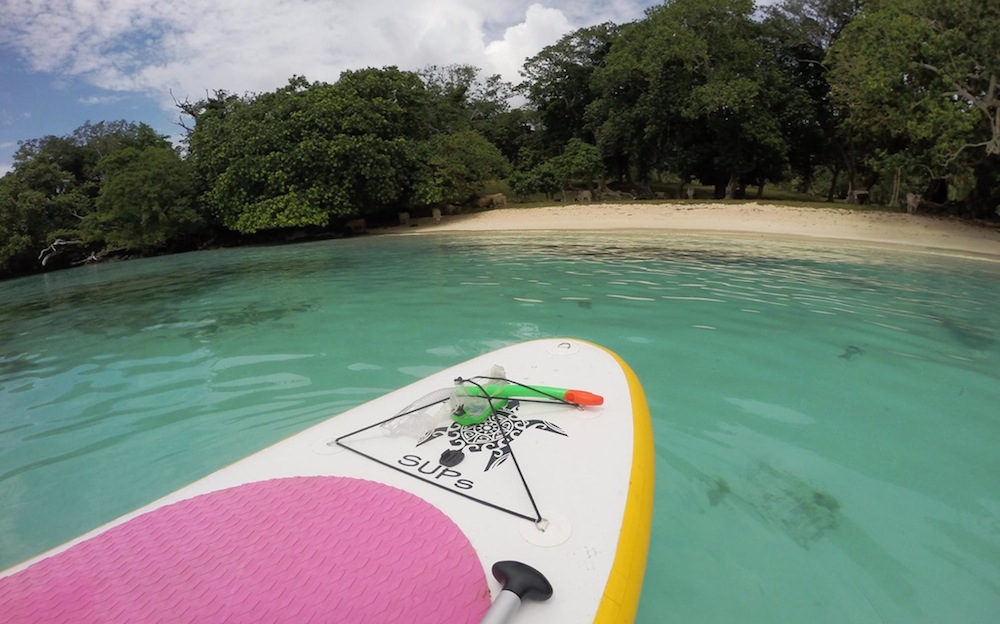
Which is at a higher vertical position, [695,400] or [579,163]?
[579,163]

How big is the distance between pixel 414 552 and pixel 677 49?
71.3 ft

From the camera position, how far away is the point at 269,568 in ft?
4.99

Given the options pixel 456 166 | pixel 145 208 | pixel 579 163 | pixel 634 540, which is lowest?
pixel 634 540

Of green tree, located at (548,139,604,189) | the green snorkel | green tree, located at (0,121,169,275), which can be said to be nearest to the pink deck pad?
the green snorkel

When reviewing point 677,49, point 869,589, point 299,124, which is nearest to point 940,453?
point 869,589

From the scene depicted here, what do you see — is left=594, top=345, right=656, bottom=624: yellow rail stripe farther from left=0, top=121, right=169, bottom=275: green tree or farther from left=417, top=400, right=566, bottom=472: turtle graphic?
left=0, top=121, right=169, bottom=275: green tree

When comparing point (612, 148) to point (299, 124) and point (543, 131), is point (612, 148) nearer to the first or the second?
point (543, 131)

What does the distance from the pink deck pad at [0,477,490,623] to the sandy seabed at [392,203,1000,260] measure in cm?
1422

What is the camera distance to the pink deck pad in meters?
1.36

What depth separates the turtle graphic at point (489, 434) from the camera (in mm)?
2162

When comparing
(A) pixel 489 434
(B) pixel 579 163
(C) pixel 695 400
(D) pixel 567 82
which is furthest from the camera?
(D) pixel 567 82

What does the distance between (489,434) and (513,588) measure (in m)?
0.94

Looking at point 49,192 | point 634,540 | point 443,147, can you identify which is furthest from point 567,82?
point 634,540

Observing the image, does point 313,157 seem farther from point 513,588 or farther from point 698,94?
point 513,588
